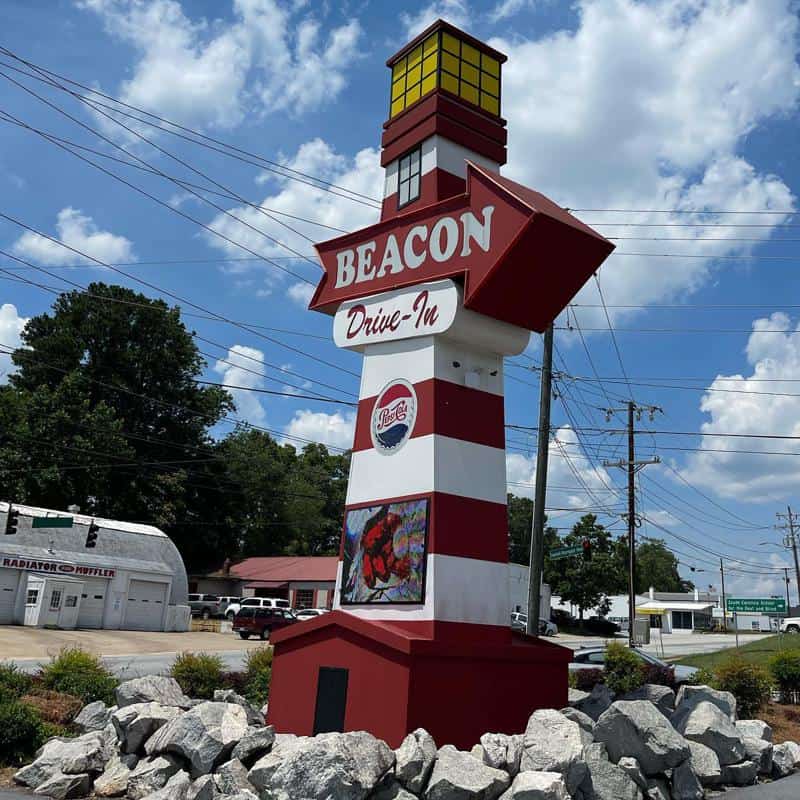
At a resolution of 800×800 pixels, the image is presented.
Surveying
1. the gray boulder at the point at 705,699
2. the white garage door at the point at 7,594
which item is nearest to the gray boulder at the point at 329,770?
the gray boulder at the point at 705,699

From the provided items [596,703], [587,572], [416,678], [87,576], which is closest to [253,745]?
[416,678]

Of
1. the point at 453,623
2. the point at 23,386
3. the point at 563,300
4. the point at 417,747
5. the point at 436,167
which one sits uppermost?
the point at 23,386

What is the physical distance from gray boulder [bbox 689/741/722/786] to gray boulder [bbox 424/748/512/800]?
405 centimetres

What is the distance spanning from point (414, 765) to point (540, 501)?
1347 centimetres

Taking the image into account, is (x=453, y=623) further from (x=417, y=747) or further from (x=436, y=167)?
(x=436, y=167)

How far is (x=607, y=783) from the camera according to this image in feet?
34.7

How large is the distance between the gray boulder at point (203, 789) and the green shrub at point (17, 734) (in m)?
4.23

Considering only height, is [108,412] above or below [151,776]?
above

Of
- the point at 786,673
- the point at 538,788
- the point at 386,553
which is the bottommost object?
the point at 538,788

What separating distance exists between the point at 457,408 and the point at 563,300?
2.51 meters

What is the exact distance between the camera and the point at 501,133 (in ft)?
49.5

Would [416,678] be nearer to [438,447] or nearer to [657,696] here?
[438,447]

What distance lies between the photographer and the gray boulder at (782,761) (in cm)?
1377

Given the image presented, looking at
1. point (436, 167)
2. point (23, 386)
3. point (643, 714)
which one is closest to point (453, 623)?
point (643, 714)
